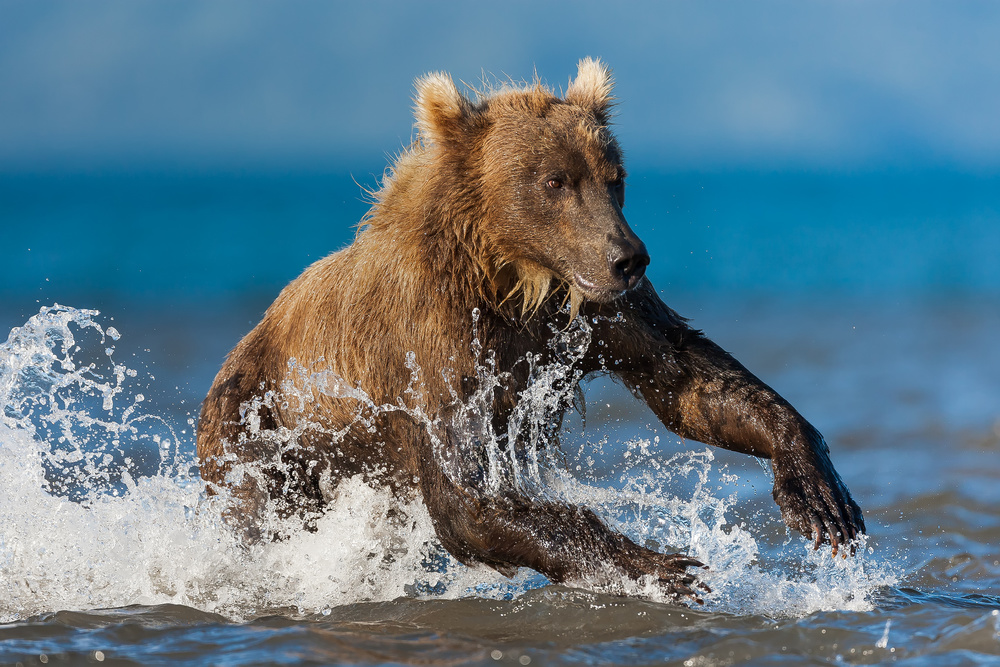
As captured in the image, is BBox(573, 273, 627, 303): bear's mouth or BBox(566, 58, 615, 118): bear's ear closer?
BBox(573, 273, 627, 303): bear's mouth

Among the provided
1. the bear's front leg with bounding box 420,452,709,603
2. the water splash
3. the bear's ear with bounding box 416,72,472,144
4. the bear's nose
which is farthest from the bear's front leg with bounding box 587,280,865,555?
the bear's ear with bounding box 416,72,472,144

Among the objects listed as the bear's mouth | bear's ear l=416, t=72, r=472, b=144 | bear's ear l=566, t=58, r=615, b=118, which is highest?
bear's ear l=566, t=58, r=615, b=118

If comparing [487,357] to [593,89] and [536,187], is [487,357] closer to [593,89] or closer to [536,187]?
[536,187]

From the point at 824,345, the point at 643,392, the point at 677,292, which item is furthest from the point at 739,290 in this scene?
the point at 643,392

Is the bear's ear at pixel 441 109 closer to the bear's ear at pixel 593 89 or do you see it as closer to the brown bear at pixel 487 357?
the brown bear at pixel 487 357

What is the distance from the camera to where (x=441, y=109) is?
18.9 ft

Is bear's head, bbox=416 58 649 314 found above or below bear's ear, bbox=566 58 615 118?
below

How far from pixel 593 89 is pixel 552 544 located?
2.32m

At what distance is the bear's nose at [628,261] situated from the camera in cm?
532

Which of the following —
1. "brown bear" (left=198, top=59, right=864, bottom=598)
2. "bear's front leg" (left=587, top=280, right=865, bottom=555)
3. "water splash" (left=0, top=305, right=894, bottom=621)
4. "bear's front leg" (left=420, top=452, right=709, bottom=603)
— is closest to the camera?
"bear's front leg" (left=420, top=452, right=709, bottom=603)

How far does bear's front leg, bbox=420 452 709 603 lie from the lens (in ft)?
17.3

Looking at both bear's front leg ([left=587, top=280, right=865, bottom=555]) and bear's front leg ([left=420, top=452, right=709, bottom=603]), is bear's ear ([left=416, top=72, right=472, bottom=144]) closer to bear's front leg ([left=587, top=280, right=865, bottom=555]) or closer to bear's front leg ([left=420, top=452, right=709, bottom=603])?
bear's front leg ([left=587, top=280, right=865, bottom=555])

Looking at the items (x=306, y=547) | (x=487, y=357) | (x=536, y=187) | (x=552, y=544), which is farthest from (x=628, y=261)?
(x=306, y=547)

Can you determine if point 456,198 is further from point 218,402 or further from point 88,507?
point 88,507
